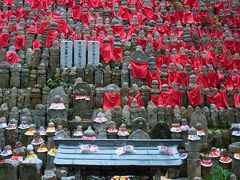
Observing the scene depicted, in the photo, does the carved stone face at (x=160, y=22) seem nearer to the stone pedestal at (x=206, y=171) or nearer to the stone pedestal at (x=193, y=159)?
the stone pedestal at (x=193, y=159)

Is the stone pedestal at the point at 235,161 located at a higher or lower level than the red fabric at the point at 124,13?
lower

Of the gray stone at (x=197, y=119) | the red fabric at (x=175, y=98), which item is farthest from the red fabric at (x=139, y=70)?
the gray stone at (x=197, y=119)

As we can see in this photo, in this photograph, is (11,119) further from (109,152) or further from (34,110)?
(109,152)

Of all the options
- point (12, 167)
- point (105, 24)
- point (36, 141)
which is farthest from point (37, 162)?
point (105, 24)

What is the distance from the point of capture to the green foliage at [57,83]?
40.2ft

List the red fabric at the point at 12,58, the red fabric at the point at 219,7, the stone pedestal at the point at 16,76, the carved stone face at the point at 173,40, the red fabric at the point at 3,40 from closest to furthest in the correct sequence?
the stone pedestal at the point at 16,76
the red fabric at the point at 12,58
the red fabric at the point at 3,40
the carved stone face at the point at 173,40
the red fabric at the point at 219,7

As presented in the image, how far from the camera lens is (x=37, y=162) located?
8.07 metres

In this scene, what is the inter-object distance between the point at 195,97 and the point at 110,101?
3053mm

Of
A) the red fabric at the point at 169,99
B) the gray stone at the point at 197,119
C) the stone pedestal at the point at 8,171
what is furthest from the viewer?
the red fabric at the point at 169,99

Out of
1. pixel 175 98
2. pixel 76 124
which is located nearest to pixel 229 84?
pixel 175 98

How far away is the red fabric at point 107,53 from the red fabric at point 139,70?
3.74 ft

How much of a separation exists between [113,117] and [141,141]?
5.33 metres

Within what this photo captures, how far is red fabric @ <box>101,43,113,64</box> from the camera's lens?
13.7m

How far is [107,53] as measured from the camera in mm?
13711
